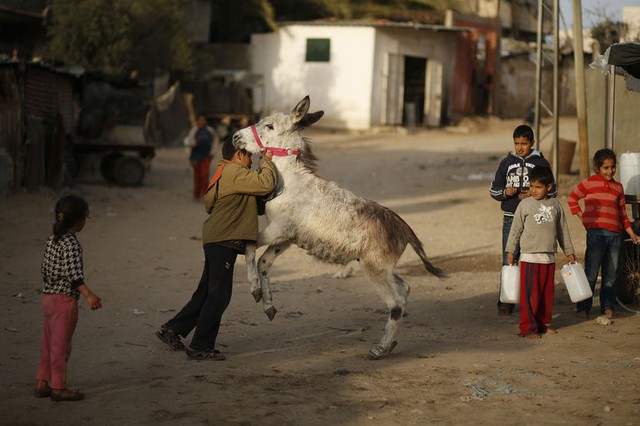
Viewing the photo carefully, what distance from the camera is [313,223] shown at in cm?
689

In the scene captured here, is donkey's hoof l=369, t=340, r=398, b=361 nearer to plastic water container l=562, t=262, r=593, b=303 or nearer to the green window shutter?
plastic water container l=562, t=262, r=593, b=303

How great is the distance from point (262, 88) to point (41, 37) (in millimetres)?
9353

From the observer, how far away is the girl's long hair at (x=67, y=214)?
5605mm

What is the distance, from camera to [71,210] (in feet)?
18.4

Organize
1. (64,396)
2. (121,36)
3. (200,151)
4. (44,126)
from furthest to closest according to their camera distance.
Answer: (121,36)
(200,151)
(44,126)
(64,396)

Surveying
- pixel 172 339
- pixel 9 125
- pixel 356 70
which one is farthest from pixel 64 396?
pixel 356 70

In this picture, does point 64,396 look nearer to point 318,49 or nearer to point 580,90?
point 580,90

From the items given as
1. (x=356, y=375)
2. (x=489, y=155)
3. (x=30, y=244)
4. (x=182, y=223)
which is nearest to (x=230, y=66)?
(x=489, y=155)

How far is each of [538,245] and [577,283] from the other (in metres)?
0.55

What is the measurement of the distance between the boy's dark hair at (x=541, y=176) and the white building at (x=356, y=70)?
2475cm

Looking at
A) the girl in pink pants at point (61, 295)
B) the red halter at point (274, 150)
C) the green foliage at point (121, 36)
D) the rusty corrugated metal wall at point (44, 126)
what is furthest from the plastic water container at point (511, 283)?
the green foliage at point (121, 36)

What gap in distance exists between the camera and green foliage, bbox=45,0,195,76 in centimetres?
2727

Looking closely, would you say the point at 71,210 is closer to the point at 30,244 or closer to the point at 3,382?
the point at 3,382

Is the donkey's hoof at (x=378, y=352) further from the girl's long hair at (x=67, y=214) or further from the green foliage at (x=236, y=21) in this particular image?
the green foliage at (x=236, y=21)
